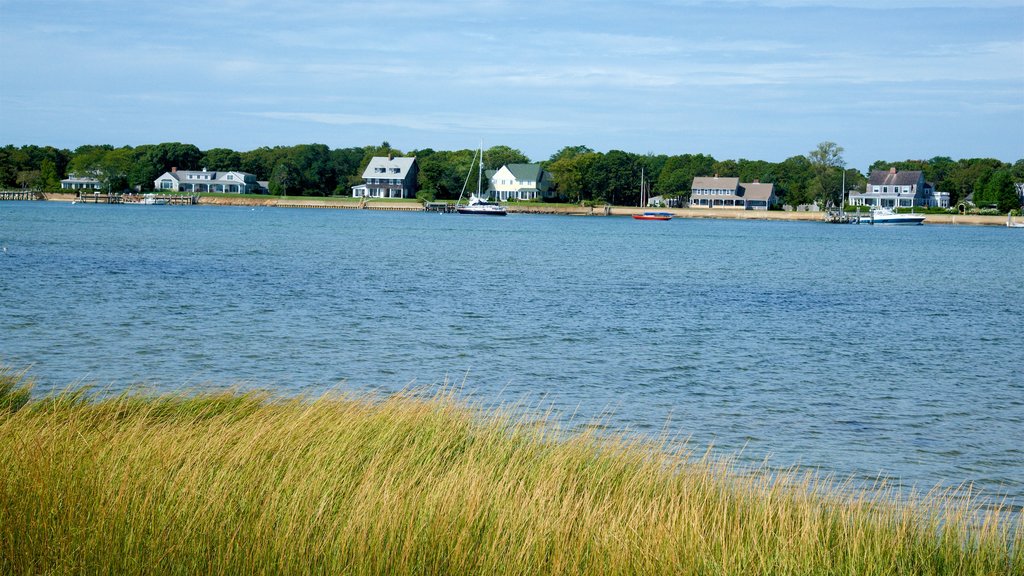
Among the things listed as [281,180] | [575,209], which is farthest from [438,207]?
[281,180]

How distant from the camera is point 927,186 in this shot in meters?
167

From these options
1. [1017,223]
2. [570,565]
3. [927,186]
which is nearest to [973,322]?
[570,565]

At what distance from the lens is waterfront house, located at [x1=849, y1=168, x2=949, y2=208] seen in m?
157

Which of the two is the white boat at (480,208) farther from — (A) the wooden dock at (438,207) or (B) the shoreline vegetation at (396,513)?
(B) the shoreline vegetation at (396,513)

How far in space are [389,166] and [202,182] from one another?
39.9 metres

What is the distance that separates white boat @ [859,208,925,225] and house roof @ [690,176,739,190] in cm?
2431

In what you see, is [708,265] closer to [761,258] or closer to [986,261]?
[761,258]

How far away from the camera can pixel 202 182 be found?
17725 cm

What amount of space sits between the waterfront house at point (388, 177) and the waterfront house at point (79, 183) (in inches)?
2145

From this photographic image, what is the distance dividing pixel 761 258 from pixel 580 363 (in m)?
46.2

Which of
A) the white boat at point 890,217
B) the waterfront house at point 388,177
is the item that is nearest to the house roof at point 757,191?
the white boat at point 890,217

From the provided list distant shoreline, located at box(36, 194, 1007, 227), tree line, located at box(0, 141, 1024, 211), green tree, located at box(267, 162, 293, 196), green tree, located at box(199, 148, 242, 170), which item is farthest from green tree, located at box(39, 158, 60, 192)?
green tree, located at box(267, 162, 293, 196)

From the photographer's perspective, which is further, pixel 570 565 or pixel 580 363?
pixel 580 363

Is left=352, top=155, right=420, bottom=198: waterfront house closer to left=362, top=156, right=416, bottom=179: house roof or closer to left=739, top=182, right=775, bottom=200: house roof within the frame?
left=362, top=156, right=416, bottom=179: house roof
